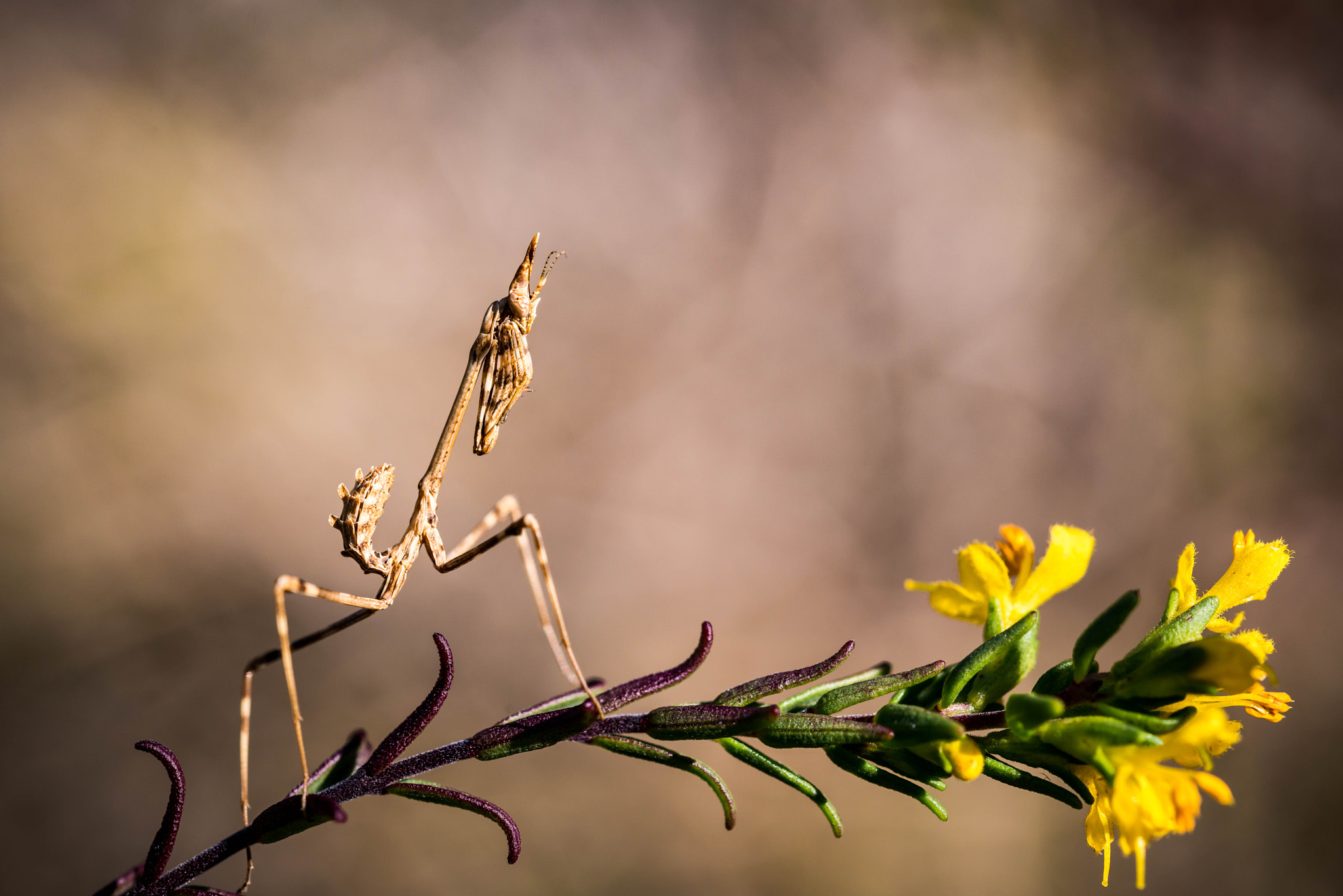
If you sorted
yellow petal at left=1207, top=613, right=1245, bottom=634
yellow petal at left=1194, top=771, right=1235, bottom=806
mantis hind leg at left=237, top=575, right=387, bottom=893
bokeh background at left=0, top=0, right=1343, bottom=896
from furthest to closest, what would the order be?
1. bokeh background at left=0, top=0, right=1343, bottom=896
2. mantis hind leg at left=237, top=575, right=387, bottom=893
3. yellow petal at left=1207, top=613, right=1245, bottom=634
4. yellow petal at left=1194, top=771, right=1235, bottom=806

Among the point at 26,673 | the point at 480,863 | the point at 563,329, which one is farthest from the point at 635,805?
the point at 26,673

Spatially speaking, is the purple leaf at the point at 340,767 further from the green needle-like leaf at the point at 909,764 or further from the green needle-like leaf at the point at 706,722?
the green needle-like leaf at the point at 909,764

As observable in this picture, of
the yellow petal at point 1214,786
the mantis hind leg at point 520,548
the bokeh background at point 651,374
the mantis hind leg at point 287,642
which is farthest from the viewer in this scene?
the bokeh background at point 651,374

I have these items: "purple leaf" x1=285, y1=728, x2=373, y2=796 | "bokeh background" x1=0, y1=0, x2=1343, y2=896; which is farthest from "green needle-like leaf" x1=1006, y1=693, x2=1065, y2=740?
"bokeh background" x1=0, y1=0, x2=1343, y2=896

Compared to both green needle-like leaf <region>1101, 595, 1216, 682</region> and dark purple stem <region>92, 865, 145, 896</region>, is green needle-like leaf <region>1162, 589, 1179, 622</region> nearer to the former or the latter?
green needle-like leaf <region>1101, 595, 1216, 682</region>

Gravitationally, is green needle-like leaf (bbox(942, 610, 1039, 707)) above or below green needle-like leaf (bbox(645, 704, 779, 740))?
below

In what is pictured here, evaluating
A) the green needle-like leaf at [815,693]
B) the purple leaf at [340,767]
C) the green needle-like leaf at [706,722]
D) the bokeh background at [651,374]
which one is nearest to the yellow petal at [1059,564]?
the green needle-like leaf at [815,693]

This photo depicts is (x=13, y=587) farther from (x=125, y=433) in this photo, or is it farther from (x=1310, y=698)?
(x=1310, y=698)
